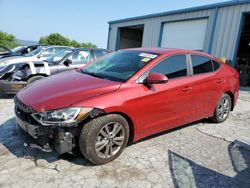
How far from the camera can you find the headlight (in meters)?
2.80

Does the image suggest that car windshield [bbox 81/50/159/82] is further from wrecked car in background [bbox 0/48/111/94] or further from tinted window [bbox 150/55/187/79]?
wrecked car in background [bbox 0/48/111/94]

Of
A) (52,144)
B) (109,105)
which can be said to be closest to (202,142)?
(109,105)

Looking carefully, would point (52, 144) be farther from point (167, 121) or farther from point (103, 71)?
point (167, 121)

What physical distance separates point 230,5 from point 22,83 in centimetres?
999

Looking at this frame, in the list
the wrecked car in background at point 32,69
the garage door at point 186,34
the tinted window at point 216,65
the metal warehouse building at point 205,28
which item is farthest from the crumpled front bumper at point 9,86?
the garage door at point 186,34

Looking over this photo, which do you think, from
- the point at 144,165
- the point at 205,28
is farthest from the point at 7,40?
the point at 144,165

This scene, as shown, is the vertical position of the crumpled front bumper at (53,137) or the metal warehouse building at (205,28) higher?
the metal warehouse building at (205,28)

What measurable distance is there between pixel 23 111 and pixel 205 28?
11750 millimetres

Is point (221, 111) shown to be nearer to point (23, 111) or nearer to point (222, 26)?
point (23, 111)

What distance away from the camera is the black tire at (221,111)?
16.6 feet

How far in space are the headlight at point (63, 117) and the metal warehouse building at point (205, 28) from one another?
1039cm

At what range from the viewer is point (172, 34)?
1481cm

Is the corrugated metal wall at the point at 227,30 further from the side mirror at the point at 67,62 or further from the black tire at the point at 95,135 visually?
the black tire at the point at 95,135

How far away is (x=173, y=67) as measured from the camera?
4.00m
